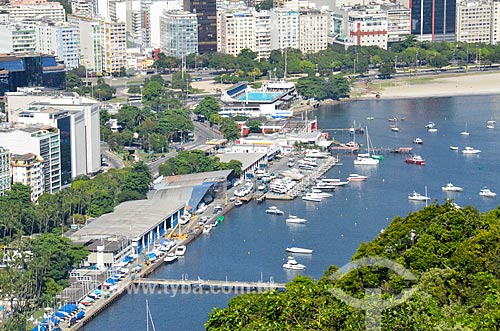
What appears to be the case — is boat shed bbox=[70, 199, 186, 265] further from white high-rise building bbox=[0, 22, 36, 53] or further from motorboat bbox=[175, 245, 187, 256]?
white high-rise building bbox=[0, 22, 36, 53]

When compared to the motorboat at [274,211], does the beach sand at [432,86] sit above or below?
above

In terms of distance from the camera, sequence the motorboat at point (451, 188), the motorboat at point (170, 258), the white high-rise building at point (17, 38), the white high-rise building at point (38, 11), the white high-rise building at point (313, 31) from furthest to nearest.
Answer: the white high-rise building at point (313, 31) → the white high-rise building at point (38, 11) → the white high-rise building at point (17, 38) → the motorboat at point (451, 188) → the motorboat at point (170, 258)

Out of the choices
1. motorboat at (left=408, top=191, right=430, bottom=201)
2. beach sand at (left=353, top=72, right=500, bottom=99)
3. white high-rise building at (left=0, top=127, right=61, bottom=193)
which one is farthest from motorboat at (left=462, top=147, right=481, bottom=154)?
beach sand at (left=353, top=72, right=500, bottom=99)

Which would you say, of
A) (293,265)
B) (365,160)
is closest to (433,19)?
(365,160)

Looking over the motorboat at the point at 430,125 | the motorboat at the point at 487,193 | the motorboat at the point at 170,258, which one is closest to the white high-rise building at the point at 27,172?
the motorboat at the point at 170,258

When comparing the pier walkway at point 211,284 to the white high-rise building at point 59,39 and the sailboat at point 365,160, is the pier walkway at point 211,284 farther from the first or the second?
the white high-rise building at point 59,39

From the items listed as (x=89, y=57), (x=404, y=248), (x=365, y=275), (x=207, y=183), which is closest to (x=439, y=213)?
(x=404, y=248)

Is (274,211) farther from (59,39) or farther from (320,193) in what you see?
(59,39)
